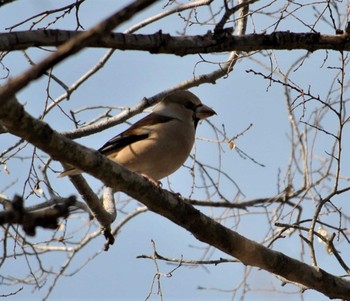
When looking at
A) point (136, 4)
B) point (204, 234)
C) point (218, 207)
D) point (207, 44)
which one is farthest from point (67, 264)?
point (136, 4)

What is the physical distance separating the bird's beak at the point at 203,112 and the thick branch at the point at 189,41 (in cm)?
215

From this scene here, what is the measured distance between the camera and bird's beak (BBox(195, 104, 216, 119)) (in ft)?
21.0

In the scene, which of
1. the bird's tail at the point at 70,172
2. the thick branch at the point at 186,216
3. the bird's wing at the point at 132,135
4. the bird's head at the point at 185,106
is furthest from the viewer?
the bird's head at the point at 185,106

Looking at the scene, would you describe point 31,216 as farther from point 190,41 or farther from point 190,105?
point 190,105

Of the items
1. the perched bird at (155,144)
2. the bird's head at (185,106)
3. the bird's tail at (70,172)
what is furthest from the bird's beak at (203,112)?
the bird's tail at (70,172)

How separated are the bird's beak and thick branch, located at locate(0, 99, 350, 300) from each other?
215 cm

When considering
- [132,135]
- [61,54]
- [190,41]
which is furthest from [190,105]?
[61,54]

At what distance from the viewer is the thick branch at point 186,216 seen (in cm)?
346

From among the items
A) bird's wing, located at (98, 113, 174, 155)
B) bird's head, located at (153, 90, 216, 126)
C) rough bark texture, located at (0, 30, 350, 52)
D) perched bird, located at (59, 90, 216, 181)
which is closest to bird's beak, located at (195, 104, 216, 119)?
bird's head, located at (153, 90, 216, 126)

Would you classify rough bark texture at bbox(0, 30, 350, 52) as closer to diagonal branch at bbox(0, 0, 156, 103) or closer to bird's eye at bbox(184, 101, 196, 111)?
diagonal branch at bbox(0, 0, 156, 103)

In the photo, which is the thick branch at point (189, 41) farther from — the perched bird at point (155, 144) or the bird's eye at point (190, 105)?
the bird's eye at point (190, 105)

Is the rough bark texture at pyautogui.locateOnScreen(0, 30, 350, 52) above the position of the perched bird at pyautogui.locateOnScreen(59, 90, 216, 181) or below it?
below

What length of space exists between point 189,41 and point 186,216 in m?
1.09

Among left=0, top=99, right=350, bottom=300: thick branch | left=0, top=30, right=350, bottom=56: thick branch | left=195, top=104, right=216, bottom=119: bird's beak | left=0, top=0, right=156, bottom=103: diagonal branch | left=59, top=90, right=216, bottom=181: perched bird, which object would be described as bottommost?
left=0, top=0, right=156, bottom=103: diagonal branch
